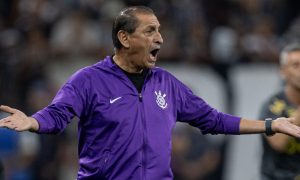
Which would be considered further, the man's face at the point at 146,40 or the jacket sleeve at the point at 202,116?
the jacket sleeve at the point at 202,116

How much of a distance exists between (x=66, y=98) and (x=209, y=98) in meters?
6.18

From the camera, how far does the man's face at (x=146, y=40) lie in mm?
6215

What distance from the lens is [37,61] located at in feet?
38.9

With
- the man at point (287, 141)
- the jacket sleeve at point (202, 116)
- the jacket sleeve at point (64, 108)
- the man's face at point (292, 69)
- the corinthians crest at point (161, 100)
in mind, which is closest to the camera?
the jacket sleeve at point (64, 108)

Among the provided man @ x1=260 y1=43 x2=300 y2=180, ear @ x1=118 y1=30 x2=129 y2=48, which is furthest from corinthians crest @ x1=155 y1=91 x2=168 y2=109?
man @ x1=260 y1=43 x2=300 y2=180

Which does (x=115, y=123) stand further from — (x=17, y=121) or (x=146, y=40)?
(x=17, y=121)

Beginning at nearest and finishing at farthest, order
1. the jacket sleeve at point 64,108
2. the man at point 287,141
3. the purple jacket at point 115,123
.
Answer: the jacket sleeve at point 64,108 < the purple jacket at point 115,123 < the man at point 287,141

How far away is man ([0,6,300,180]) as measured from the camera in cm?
597

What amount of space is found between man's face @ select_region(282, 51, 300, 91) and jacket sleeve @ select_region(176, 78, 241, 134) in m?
1.28

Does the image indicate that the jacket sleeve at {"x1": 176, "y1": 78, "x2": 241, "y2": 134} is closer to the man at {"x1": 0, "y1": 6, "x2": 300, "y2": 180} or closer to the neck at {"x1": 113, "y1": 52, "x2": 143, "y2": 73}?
the man at {"x1": 0, "y1": 6, "x2": 300, "y2": 180}

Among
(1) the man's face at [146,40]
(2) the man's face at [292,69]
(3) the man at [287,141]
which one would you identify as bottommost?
(3) the man at [287,141]

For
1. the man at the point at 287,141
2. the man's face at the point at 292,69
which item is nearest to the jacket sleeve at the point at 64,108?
the man at the point at 287,141

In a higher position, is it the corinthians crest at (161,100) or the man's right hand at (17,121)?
the corinthians crest at (161,100)

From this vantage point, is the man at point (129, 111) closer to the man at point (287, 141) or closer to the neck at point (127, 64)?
the neck at point (127, 64)
